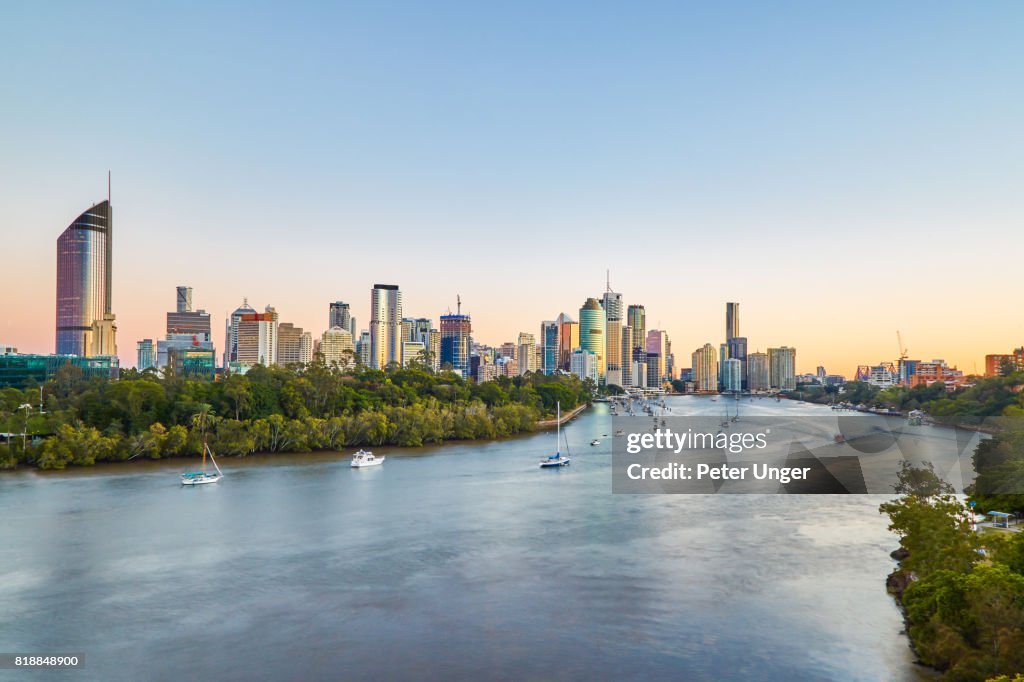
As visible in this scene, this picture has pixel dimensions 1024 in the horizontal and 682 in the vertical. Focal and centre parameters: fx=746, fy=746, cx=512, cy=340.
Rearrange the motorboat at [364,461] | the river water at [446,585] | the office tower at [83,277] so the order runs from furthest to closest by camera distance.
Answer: the office tower at [83,277]
the motorboat at [364,461]
the river water at [446,585]

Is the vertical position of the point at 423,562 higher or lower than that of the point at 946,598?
lower

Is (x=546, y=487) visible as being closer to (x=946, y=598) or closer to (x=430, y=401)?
(x=946, y=598)

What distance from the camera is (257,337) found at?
18062 cm

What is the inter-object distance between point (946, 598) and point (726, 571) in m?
6.43

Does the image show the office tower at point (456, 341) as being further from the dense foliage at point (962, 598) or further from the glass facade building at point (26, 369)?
the dense foliage at point (962, 598)

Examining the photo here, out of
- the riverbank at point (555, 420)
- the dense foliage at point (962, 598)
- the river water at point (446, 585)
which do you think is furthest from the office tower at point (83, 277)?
the dense foliage at point (962, 598)

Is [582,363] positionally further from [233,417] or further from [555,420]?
[233,417]

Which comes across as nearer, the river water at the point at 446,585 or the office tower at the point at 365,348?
the river water at the point at 446,585

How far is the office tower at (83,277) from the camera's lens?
13650cm

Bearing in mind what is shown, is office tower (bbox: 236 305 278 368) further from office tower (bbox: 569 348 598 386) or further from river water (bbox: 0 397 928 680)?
river water (bbox: 0 397 928 680)

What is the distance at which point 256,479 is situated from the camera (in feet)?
102

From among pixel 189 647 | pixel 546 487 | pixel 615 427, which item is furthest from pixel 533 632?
pixel 615 427

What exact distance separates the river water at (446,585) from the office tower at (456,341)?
14515 cm

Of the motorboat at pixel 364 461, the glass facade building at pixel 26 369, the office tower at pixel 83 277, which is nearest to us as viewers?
the motorboat at pixel 364 461
